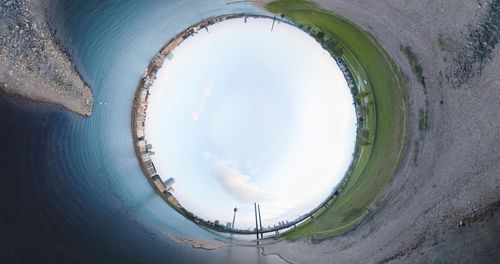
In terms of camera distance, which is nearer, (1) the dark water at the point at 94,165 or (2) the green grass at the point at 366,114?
(1) the dark water at the point at 94,165

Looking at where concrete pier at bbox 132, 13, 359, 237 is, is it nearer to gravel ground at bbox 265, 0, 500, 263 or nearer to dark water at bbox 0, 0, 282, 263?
dark water at bbox 0, 0, 282, 263

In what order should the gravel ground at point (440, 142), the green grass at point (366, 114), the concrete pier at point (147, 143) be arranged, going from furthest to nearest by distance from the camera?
the concrete pier at point (147, 143) → the green grass at point (366, 114) → the gravel ground at point (440, 142)

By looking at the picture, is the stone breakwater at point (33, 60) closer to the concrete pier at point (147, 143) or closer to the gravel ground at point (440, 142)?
the concrete pier at point (147, 143)

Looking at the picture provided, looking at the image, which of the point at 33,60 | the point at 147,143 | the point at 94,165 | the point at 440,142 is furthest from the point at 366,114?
the point at 33,60

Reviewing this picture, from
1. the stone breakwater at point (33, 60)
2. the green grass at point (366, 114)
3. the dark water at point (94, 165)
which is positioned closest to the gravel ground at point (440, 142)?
the green grass at point (366, 114)

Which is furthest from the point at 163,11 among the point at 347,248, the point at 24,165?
the point at 347,248

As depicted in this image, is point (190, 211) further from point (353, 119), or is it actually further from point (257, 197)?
point (353, 119)
